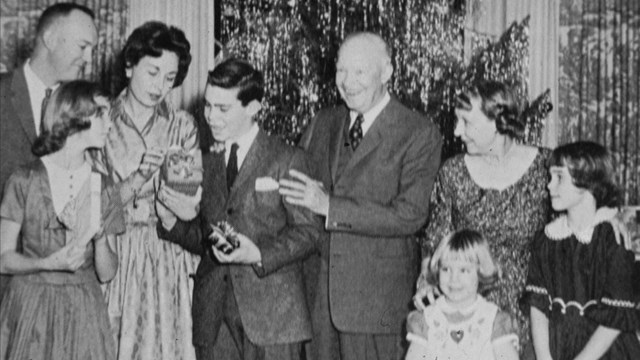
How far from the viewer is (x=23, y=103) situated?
4.17m

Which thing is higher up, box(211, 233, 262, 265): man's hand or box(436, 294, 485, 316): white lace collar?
box(211, 233, 262, 265): man's hand

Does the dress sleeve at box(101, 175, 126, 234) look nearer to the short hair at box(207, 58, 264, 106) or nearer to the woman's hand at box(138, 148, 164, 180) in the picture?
the woman's hand at box(138, 148, 164, 180)

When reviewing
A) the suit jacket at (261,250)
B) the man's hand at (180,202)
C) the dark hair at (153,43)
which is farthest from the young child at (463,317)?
the dark hair at (153,43)

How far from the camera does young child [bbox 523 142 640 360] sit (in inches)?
150

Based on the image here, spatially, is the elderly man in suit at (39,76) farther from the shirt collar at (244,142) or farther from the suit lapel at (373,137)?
the suit lapel at (373,137)

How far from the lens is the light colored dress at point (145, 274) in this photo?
13.3 feet

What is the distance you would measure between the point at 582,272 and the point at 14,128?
8.19 feet

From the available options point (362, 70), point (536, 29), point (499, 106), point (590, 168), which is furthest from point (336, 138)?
point (536, 29)

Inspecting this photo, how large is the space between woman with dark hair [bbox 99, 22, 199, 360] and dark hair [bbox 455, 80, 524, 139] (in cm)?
126

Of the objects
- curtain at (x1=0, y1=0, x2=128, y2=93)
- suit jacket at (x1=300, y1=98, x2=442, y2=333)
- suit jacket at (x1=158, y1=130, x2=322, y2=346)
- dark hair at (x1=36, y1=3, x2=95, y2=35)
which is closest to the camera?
suit jacket at (x1=158, y1=130, x2=322, y2=346)

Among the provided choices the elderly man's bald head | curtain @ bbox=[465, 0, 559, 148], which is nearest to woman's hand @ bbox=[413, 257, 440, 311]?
the elderly man's bald head

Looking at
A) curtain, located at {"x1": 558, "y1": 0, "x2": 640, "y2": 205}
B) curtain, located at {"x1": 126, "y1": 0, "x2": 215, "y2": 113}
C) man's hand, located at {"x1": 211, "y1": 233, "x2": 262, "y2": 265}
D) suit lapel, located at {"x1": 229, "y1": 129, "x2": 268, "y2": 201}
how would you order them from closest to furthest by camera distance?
man's hand, located at {"x1": 211, "y1": 233, "x2": 262, "y2": 265}, suit lapel, located at {"x1": 229, "y1": 129, "x2": 268, "y2": 201}, curtain, located at {"x1": 126, "y1": 0, "x2": 215, "y2": 113}, curtain, located at {"x1": 558, "y1": 0, "x2": 640, "y2": 205}

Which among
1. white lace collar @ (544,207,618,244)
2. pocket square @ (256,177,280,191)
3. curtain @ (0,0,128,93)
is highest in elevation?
curtain @ (0,0,128,93)

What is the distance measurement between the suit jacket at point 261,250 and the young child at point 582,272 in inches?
38.4
